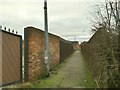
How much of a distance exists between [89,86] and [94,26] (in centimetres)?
240

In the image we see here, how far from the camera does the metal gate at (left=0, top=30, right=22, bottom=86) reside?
8.15m

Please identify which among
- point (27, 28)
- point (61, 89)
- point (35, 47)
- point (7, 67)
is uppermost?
point (27, 28)

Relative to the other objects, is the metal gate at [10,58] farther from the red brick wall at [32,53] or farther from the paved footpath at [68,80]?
the red brick wall at [32,53]

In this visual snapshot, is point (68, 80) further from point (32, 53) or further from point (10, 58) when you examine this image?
point (10, 58)

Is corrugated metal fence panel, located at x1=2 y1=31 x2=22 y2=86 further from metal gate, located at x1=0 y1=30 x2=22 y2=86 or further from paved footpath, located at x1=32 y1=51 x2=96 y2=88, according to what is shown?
paved footpath, located at x1=32 y1=51 x2=96 y2=88

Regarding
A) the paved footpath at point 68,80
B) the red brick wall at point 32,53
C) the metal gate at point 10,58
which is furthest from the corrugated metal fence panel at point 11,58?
the red brick wall at point 32,53

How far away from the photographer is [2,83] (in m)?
8.11

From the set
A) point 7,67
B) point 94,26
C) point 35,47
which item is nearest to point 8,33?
point 7,67

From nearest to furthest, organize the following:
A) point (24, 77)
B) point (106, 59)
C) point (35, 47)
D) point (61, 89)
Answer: point (106, 59), point (61, 89), point (24, 77), point (35, 47)

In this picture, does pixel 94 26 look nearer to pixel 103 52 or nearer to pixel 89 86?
pixel 103 52

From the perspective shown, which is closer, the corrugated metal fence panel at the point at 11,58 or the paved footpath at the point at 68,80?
the corrugated metal fence panel at the point at 11,58

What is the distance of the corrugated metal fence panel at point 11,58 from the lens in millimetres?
8203

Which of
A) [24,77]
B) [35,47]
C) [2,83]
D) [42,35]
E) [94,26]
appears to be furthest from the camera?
[42,35]

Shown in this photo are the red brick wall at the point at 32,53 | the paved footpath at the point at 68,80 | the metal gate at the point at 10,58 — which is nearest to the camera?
the metal gate at the point at 10,58
